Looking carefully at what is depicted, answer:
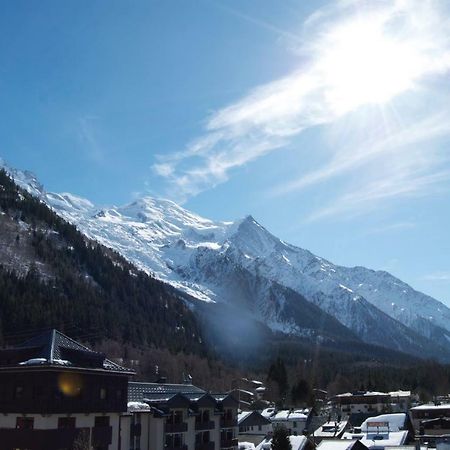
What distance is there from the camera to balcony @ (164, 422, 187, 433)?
58.7 m

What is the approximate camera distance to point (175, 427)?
5981 cm

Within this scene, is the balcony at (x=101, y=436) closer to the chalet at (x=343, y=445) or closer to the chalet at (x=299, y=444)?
the chalet at (x=343, y=445)

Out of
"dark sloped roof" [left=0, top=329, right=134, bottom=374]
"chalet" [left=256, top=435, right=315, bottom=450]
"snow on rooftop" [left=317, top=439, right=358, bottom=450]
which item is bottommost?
"chalet" [left=256, top=435, right=315, bottom=450]

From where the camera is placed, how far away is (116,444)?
50.6 metres

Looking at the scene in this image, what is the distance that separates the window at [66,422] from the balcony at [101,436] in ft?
7.05

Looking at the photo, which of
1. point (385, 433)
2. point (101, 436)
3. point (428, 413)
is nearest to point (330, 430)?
point (428, 413)

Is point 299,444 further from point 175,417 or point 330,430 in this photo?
point 330,430

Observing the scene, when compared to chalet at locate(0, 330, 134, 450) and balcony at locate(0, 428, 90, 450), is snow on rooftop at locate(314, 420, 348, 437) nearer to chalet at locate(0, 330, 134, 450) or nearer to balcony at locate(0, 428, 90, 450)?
chalet at locate(0, 330, 134, 450)

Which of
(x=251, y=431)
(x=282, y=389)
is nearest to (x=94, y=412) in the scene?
(x=251, y=431)

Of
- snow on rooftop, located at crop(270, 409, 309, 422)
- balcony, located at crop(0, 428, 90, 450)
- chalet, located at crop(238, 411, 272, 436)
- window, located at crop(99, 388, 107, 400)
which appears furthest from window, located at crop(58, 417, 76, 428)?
snow on rooftop, located at crop(270, 409, 309, 422)

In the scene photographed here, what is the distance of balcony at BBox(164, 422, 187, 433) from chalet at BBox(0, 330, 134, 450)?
9492 mm

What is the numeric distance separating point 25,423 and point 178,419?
1884 centimetres

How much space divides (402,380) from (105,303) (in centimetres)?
9398

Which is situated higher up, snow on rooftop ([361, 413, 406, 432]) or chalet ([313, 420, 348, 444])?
snow on rooftop ([361, 413, 406, 432])
